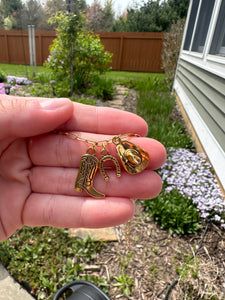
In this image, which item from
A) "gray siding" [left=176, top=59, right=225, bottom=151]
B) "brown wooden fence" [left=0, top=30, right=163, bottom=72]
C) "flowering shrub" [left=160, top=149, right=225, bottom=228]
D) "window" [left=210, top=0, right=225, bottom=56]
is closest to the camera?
"flowering shrub" [left=160, top=149, right=225, bottom=228]

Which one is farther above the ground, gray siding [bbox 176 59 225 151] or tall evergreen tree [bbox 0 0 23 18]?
tall evergreen tree [bbox 0 0 23 18]

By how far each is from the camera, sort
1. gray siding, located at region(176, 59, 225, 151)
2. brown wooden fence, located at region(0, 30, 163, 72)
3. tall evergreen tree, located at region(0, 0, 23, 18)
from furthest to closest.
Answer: tall evergreen tree, located at region(0, 0, 23, 18) → brown wooden fence, located at region(0, 30, 163, 72) → gray siding, located at region(176, 59, 225, 151)

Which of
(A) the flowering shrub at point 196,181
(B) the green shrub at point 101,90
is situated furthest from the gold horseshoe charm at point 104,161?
(B) the green shrub at point 101,90

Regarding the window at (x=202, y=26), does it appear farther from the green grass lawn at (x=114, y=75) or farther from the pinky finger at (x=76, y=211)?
the pinky finger at (x=76, y=211)

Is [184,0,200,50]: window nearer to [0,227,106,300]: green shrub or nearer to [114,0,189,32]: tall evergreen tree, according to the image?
[0,227,106,300]: green shrub

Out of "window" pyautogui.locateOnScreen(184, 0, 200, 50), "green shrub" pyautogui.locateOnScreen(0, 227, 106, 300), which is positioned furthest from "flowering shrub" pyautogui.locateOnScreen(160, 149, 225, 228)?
"window" pyautogui.locateOnScreen(184, 0, 200, 50)

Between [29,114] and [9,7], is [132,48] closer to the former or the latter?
[29,114]

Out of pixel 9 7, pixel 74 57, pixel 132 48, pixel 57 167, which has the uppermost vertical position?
pixel 9 7

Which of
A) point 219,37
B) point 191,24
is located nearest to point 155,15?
point 191,24
